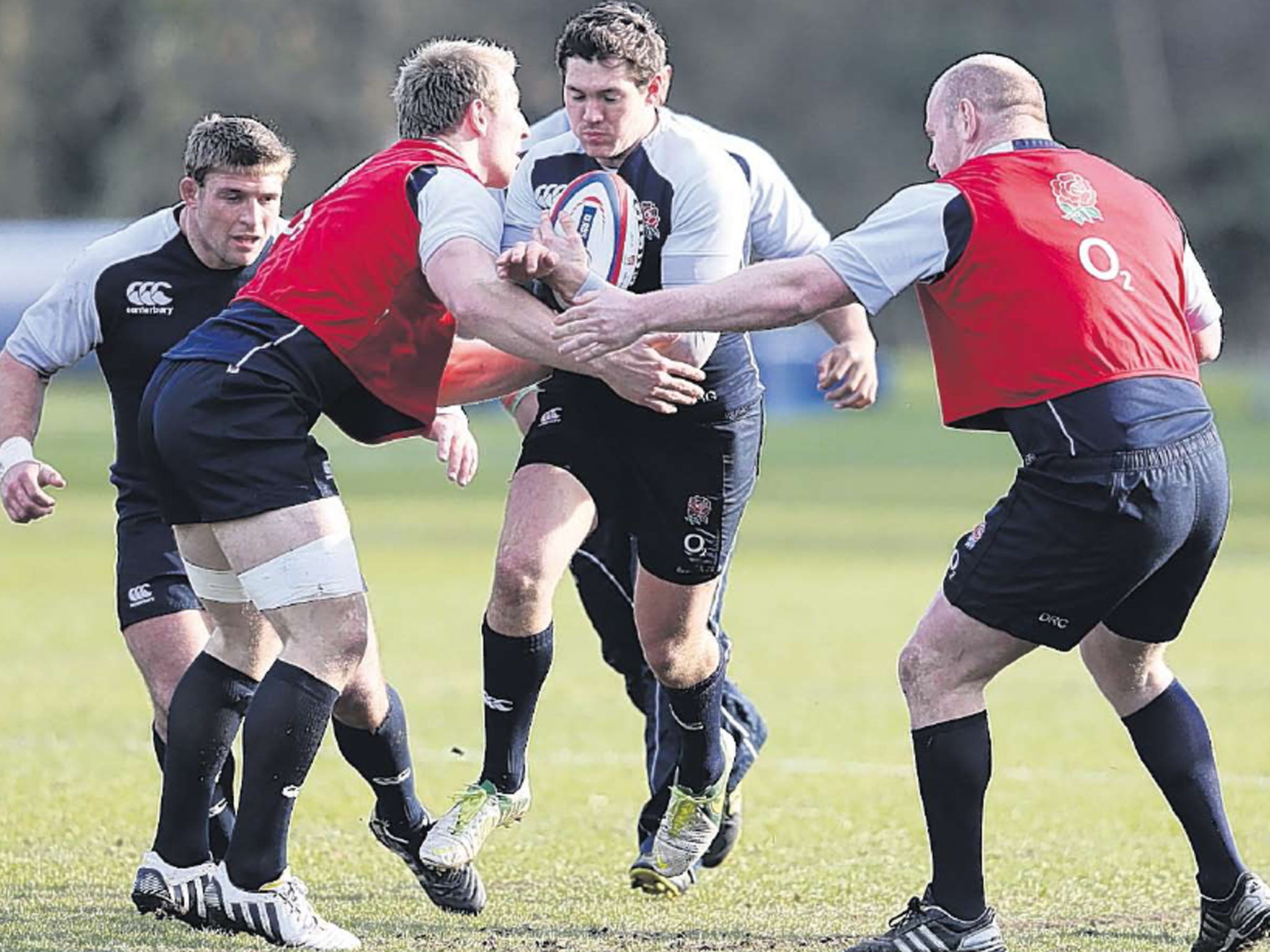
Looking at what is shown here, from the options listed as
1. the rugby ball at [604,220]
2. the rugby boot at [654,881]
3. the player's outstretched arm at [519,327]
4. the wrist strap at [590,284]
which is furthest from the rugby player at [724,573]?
the player's outstretched arm at [519,327]

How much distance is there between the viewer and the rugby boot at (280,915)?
571cm

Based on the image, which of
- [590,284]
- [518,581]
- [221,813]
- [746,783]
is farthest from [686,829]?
[746,783]

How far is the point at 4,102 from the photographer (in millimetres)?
57656

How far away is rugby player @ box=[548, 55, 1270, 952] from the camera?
5.47m

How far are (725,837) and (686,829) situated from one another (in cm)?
48

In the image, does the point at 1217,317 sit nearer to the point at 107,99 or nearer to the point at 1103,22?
the point at 107,99

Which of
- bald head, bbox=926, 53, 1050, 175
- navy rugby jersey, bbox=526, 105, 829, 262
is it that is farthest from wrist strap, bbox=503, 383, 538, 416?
bald head, bbox=926, 53, 1050, 175

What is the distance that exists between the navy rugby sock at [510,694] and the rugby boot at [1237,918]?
2.04m

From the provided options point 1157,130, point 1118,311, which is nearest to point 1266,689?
point 1118,311

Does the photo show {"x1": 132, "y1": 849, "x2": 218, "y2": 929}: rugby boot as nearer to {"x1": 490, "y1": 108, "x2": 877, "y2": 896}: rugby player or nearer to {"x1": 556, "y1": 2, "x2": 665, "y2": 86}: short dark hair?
{"x1": 490, "y1": 108, "x2": 877, "y2": 896}: rugby player

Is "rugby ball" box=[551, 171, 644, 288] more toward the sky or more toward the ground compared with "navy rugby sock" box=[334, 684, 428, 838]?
more toward the sky

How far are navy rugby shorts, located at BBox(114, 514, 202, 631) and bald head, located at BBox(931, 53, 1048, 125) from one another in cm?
278

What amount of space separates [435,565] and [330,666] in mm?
12713

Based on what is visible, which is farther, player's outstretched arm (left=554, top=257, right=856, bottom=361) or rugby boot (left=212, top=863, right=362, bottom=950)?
rugby boot (left=212, top=863, right=362, bottom=950)
